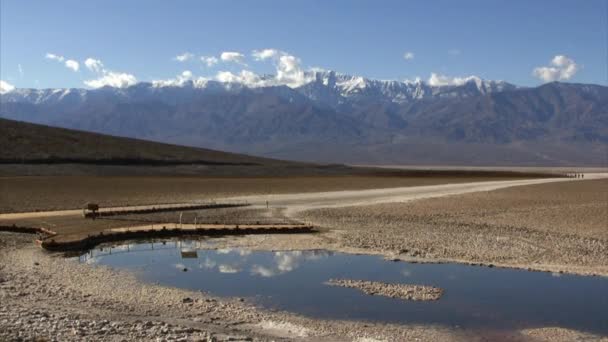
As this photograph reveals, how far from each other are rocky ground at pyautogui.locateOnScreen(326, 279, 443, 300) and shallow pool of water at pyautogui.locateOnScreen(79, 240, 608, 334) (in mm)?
340

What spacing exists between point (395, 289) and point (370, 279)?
143cm

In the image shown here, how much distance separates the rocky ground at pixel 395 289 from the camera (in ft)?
50.0

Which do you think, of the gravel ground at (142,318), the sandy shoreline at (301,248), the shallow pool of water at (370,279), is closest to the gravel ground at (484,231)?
the sandy shoreline at (301,248)

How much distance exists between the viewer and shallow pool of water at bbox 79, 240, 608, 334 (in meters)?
13.6

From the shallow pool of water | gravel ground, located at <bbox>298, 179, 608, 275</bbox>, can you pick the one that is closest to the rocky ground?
the shallow pool of water

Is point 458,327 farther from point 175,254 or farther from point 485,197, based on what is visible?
point 485,197

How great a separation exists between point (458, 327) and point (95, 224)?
61.5ft

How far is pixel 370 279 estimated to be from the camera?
56.3ft

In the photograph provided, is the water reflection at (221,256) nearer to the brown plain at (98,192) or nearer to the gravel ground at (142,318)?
the gravel ground at (142,318)

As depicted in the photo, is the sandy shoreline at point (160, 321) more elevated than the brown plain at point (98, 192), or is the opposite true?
the brown plain at point (98, 192)

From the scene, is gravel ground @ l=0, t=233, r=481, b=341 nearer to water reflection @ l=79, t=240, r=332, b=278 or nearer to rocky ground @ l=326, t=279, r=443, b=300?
rocky ground @ l=326, t=279, r=443, b=300

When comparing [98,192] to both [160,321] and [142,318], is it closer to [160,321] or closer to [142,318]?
[142,318]

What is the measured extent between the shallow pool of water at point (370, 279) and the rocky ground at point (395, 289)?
1.12 ft

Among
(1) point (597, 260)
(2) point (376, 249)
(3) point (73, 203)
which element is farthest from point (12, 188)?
(1) point (597, 260)
